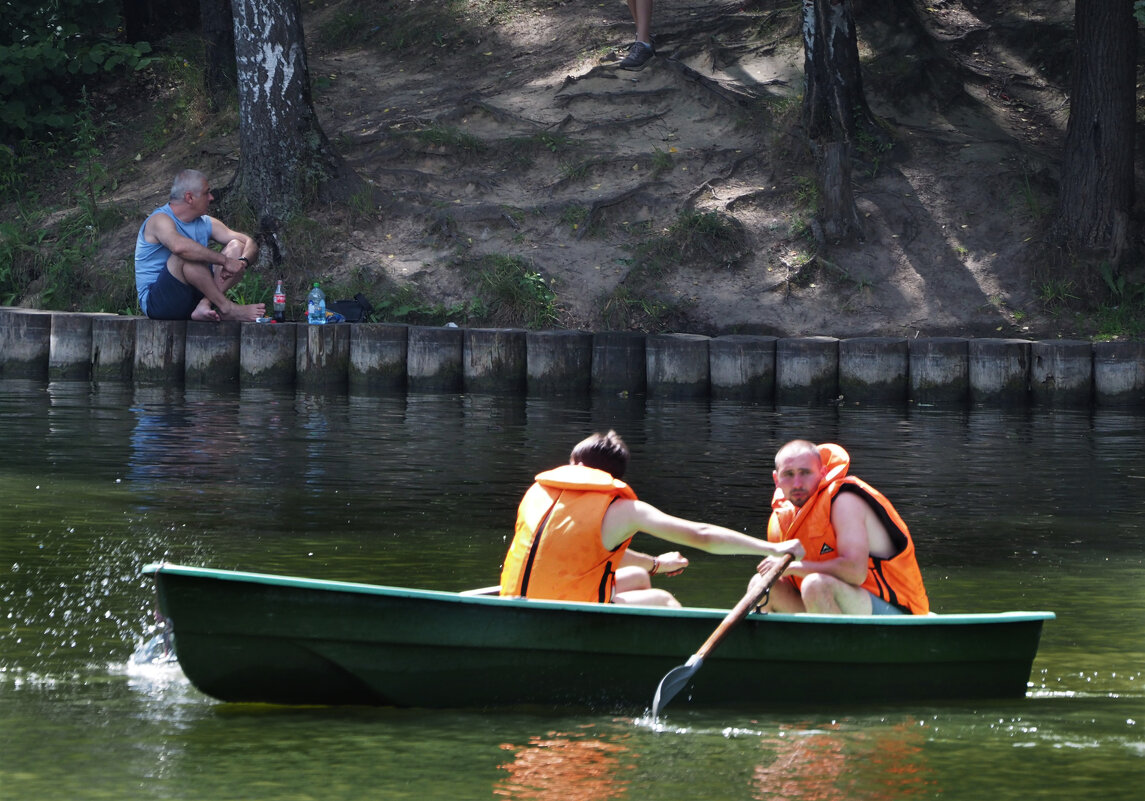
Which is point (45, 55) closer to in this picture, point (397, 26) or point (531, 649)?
point (397, 26)

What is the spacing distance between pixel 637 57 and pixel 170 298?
303 inches

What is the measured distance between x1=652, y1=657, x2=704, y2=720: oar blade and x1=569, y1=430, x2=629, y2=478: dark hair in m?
0.76

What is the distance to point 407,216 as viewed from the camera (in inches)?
698

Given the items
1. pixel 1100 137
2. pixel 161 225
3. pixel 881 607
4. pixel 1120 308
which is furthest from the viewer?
pixel 1100 137

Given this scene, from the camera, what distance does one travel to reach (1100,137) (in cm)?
1659

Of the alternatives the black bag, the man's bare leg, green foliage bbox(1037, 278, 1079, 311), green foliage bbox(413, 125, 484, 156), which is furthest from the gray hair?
green foliage bbox(1037, 278, 1079, 311)

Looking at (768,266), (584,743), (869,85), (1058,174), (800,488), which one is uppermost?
(869,85)

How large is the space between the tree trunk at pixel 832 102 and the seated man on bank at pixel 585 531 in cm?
1175

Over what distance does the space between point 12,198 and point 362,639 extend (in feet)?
51.1

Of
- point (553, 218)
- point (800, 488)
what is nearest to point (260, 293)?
point (553, 218)

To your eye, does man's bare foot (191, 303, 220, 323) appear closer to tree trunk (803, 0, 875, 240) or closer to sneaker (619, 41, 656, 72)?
tree trunk (803, 0, 875, 240)

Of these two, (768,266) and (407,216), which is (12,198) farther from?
(768,266)

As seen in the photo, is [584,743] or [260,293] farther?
[260,293]

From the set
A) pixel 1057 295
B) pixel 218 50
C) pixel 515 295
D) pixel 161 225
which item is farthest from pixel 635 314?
pixel 218 50
